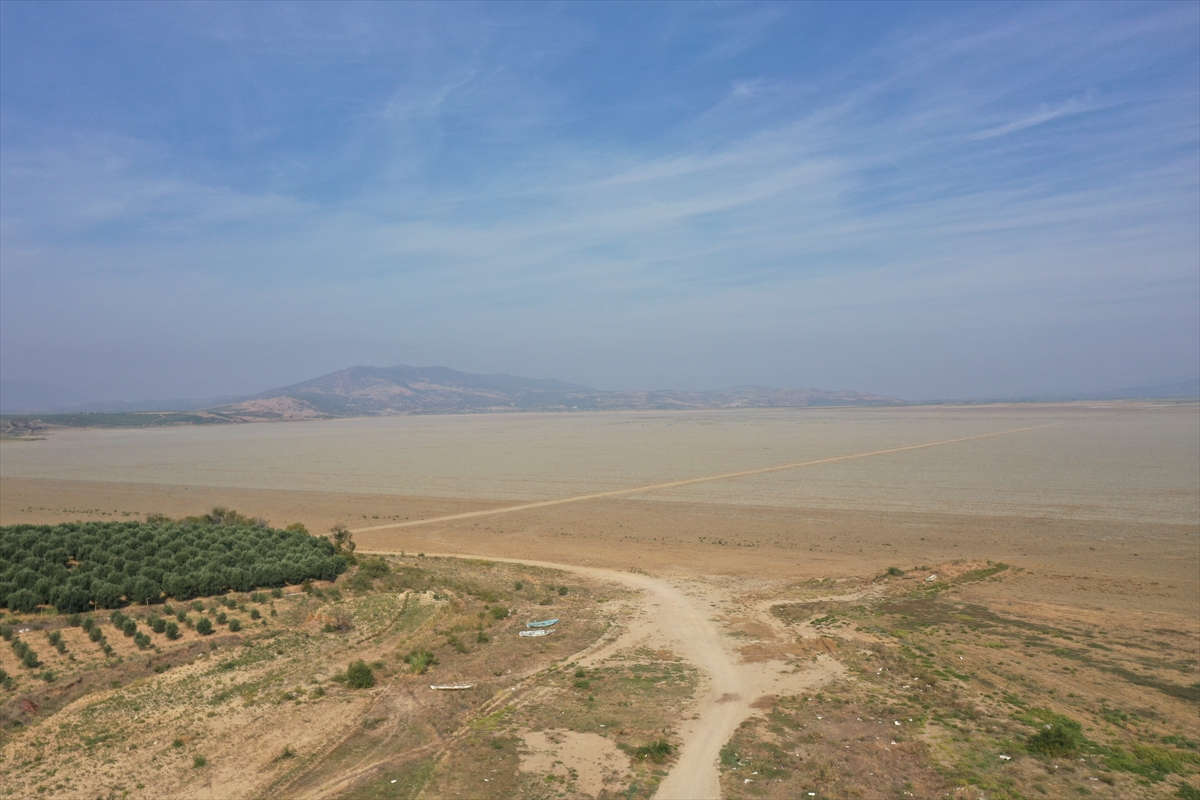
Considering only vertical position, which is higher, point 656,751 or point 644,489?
point 656,751

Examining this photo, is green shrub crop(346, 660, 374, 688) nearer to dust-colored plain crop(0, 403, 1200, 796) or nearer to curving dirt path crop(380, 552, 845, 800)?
dust-colored plain crop(0, 403, 1200, 796)

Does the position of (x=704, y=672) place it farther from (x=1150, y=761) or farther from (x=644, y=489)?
(x=644, y=489)

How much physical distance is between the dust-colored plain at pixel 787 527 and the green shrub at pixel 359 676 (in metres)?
4.54

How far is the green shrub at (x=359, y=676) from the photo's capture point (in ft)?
50.4

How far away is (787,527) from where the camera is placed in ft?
126

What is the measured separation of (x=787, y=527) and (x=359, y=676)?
91.0 ft

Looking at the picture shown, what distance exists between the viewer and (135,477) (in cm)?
6662

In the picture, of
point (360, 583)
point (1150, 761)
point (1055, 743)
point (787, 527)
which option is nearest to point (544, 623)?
point (360, 583)

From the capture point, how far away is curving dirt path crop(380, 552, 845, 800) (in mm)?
11699

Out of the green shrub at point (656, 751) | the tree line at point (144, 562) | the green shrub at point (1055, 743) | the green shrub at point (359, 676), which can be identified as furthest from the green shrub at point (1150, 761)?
the tree line at point (144, 562)

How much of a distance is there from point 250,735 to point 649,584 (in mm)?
15600

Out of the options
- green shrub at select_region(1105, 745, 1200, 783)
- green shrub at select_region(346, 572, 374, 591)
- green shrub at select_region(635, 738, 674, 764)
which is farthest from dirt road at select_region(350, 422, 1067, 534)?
green shrub at select_region(1105, 745, 1200, 783)

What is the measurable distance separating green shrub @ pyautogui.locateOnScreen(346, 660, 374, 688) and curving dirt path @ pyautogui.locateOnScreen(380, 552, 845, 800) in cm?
494

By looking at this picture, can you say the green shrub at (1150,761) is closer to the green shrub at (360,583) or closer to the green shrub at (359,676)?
the green shrub at (359,676)
